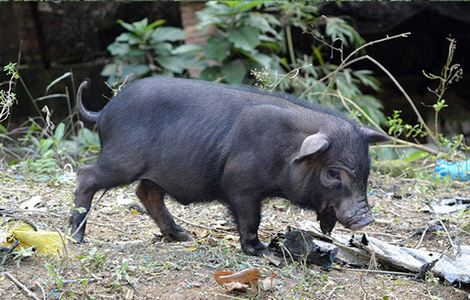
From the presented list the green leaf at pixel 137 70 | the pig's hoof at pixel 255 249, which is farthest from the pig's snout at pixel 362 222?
the green leaf at pixel 137 70

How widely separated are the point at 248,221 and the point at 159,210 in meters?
0.78

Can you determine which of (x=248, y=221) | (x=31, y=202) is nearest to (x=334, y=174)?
(x=248, y=221)

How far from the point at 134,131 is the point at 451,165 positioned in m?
3.90

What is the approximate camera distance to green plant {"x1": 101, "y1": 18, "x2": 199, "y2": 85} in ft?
32.2

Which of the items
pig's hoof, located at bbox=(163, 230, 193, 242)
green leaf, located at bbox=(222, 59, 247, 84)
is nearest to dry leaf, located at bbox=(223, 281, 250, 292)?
pig's hoof, located at bbox=(163, 230, 193, 242)

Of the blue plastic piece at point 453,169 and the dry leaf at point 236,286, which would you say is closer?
the dry leaf at point 236,286

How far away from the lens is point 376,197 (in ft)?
23.6

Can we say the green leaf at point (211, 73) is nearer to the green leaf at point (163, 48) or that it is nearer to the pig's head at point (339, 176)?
the green leaf at point (163, 48)

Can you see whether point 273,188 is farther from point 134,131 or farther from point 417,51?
point 417,51

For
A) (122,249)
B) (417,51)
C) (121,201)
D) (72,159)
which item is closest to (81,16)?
(72,159)

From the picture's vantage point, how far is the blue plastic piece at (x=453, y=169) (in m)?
7.94

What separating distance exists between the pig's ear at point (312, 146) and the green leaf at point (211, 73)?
4.60 m

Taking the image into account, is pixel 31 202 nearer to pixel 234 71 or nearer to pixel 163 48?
pixel 234 71

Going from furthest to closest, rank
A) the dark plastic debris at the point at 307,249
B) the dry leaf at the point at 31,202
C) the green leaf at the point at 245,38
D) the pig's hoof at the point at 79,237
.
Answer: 1. the green leaf at the point at 245,38
2. the dry leaf at the point at 31,202
3. the pig's hoof at the point at 79,237
4. the dark plastic debris at the point at 307,249
